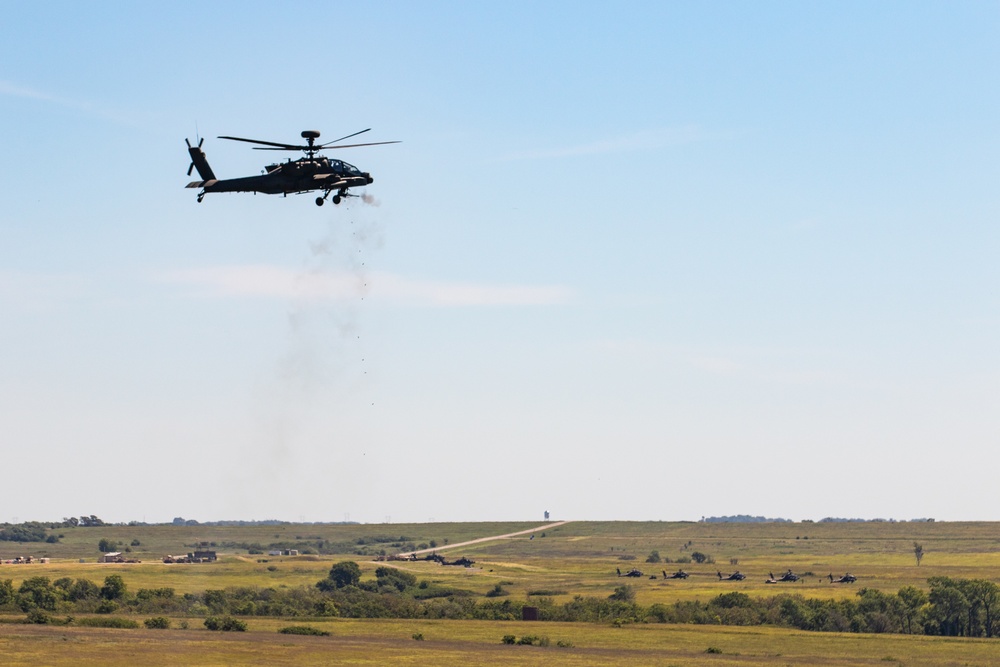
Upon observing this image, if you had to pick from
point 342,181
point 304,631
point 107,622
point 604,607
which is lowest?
point 304,631

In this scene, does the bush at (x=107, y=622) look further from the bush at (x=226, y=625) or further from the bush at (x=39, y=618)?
the bush at (x=226, y=625)

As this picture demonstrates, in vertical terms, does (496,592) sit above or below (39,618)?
above

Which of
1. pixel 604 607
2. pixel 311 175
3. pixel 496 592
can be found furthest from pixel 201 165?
pixel 496 592

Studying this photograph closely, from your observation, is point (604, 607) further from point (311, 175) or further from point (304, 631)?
point (311, 175)

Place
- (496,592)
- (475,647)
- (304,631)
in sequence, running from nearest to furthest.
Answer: (475,647) → (304,631) → (496,592)

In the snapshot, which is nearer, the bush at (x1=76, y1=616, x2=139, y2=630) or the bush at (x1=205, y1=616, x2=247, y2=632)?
the bush at (x1=205, y1=616, x2=247, y2=632)

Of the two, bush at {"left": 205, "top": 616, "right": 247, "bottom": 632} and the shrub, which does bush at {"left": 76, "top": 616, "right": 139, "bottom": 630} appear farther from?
the shrub

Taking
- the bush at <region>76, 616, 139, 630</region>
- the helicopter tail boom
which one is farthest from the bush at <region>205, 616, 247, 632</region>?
the helicopter tail boom

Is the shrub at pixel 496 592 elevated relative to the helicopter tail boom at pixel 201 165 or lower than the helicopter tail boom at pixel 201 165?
lower

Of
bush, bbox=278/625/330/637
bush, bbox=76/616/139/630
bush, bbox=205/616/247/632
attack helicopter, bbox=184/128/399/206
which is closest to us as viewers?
attack helicopter, bbox=184/128/399/206

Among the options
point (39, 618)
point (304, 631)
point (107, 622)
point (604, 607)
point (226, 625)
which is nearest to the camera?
point (304, 631)

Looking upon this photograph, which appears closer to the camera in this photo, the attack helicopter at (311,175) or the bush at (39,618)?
the attack helicopter at (311,175)

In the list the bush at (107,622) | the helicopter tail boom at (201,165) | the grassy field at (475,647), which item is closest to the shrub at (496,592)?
the grassy field at (475,647)

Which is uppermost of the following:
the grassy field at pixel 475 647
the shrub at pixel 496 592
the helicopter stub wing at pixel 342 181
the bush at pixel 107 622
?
the helicopter stub wing at pixel 342 181
